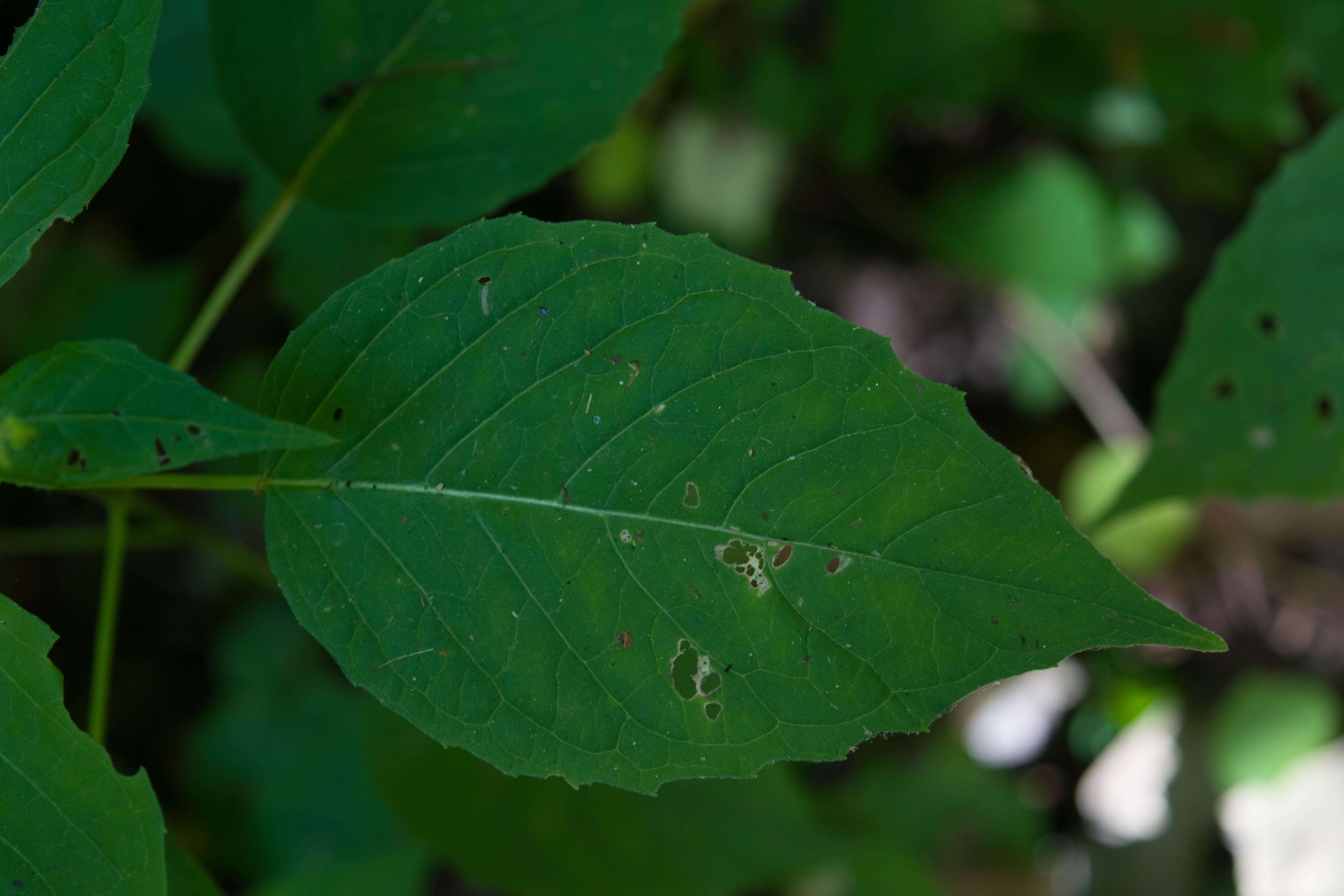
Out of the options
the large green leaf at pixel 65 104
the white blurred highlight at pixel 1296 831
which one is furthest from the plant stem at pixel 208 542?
the white blurred highlight at pixel 1296 831

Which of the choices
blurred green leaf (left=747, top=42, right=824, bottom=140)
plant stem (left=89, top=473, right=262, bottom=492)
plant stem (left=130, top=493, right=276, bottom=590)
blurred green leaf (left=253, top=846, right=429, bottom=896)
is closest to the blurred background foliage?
blurred green leaf (left=747, top=42, right=824, bottom=140)

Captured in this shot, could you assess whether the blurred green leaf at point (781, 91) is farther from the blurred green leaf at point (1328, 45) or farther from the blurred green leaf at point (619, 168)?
the blurred green leaf at point (1328, 45)

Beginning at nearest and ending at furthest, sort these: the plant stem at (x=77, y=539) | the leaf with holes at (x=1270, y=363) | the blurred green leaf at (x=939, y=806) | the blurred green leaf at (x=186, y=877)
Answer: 1. the blurred green leaf at (x=186, y=877)
2. the leaf with holes at (x=1270, y=363)
3. the plant stem at (x=77, y=539)
4. the blurred green leaf at (x=939, y=806)

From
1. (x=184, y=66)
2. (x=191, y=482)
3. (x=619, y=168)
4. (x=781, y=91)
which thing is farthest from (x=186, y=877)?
(x=781, y=91)

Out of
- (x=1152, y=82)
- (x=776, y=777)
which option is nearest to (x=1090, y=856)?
(x=776, y=777)

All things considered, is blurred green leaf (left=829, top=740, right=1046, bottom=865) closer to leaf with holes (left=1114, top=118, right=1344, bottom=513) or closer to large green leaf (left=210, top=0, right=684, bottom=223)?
leaf with holes (left=1114, top=118, right=1344, bottom=513)

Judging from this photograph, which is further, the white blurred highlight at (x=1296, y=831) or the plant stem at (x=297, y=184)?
the white blurred highlight at (x=1296, y=831)
